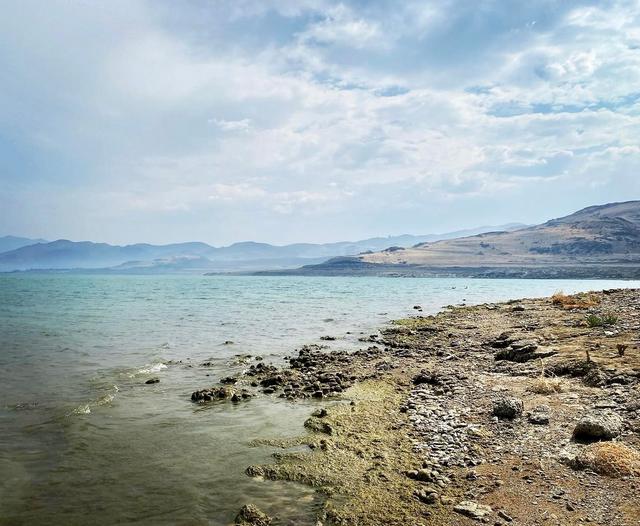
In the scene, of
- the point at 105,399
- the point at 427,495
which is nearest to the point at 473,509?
the point at 427,495

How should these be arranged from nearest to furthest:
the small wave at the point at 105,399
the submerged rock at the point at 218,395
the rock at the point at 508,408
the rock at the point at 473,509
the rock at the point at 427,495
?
1. the rock at the point at 473,509
2. the rock at the point at 427,495
3. the rock at the point at 508,408
4. the small wave at the point at 105,399
5. the submerged rock at the point at 218,395

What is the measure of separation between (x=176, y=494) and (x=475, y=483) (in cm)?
689

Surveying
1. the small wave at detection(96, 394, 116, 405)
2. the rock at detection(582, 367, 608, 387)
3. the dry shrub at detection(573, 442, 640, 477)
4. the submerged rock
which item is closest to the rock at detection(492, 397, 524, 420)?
the dry shrub at detection(573, 442, 640, 477)

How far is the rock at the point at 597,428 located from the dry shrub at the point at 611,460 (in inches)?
25.1

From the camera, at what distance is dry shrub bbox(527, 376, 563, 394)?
14702 millimetres

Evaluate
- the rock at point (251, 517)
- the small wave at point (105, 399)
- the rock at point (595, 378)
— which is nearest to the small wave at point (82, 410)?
the small wave at point (105, 399)

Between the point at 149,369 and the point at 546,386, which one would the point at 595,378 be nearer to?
the point at 546,386

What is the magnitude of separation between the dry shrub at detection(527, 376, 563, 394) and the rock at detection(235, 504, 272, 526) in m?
10.7

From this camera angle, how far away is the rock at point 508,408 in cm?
1291

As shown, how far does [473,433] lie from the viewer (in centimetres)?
1204

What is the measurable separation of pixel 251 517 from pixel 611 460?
26.1 ft

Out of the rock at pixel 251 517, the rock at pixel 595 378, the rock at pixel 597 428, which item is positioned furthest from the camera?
the rock at pixel 595 378

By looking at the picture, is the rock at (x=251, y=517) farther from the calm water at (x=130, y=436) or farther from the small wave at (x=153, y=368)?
the small wave at (x=153, y=368)

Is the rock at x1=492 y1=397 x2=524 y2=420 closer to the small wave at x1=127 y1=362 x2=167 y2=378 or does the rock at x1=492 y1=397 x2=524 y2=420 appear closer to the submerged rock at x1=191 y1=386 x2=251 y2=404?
the submerged rock at x1=191 y1=386 x2=251 y2=404
